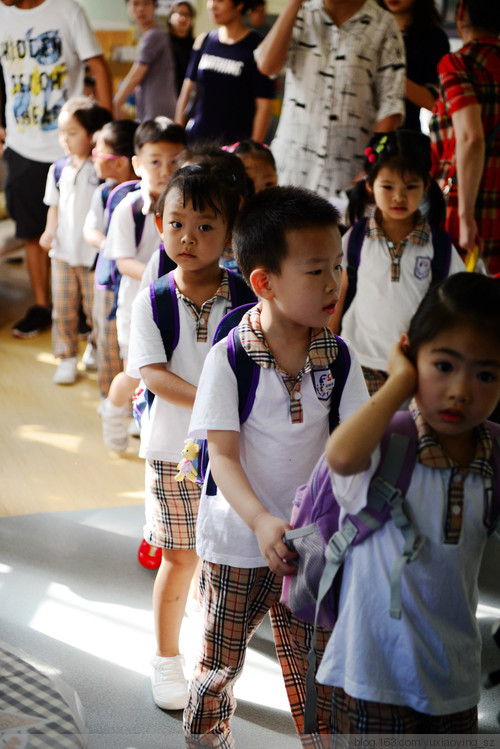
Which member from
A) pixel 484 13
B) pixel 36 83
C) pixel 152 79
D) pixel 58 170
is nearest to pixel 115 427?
pixel 58 170

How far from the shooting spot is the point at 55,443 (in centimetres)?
332

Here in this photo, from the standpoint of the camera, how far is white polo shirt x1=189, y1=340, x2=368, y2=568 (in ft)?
4.47

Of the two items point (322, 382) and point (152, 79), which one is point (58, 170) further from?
point (322, 382)

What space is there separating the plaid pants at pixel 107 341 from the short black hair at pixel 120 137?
0.58 metres

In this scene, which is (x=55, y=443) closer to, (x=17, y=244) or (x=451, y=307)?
(x=451, y=307)

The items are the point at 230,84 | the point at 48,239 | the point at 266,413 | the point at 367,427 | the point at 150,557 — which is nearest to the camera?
the point at 367,427

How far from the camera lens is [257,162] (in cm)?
265

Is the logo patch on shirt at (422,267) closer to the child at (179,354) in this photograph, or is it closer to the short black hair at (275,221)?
the child at (179,354)

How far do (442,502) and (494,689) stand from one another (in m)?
1.06

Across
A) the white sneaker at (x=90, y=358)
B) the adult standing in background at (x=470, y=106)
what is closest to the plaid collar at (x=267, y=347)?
the adult standing in background at (x=470, y=106)

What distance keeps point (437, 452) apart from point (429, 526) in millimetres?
99

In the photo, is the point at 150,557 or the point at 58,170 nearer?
the point at 150,557

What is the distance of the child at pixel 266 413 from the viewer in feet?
4.41

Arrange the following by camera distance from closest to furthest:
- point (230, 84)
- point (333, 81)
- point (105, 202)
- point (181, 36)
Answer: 1. point (333, 81)
2. point (105, 202)
3. point (230, 84)
4. point (181, 36)
